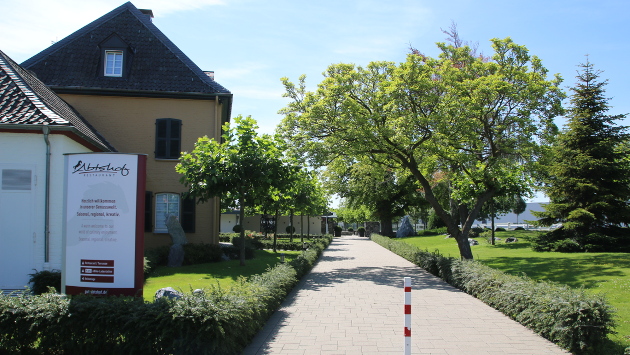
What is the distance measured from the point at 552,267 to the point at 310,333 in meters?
13.1

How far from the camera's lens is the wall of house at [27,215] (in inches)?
443

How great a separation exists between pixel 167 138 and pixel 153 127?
0.77 meters

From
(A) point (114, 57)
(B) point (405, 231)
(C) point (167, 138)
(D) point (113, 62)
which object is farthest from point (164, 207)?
(B) point (405, 231)

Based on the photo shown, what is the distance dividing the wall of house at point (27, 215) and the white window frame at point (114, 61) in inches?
390

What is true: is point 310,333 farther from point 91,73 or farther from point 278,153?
point 91,73

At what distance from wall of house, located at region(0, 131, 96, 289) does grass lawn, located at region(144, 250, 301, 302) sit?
2634mm

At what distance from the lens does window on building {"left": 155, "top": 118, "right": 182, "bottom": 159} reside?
67.0 feet

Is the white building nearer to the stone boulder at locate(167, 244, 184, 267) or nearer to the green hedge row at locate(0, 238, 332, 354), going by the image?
the green hedge row at locate(0, 238, 332, 354)

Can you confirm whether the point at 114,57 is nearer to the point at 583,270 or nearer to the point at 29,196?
the point at 29,196

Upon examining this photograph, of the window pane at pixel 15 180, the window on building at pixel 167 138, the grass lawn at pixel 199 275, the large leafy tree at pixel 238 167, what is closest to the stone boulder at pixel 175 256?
the grass lawn at pixel 199 275

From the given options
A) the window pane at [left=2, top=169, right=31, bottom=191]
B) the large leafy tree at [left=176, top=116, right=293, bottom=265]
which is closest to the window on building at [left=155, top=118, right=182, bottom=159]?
the large leafy tree at [left=176, top=116, right=293, bottom=265]

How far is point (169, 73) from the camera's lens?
20.7 metres

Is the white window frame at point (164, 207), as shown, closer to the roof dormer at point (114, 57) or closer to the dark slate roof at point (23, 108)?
the roof dormer at point (114, 57)

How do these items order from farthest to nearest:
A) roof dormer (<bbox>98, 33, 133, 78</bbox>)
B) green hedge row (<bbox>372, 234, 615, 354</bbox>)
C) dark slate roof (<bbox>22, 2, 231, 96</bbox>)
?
roof dormer (<bbox>98, 33, 133, 78</bbox>), dark slate roof (<bbox>22, 2, 231, 96</bbox>), green hedge row (<bbox>372, 234, 615, 354</bbox>)
